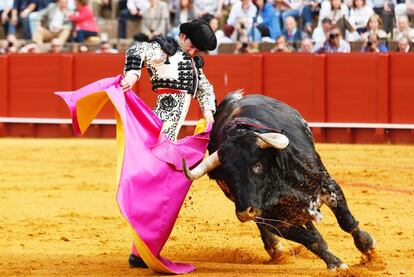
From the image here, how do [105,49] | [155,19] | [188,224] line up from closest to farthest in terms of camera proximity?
[188,224] < [155,19] < [105,49]

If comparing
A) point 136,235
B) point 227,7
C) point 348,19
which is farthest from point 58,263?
point 227,7

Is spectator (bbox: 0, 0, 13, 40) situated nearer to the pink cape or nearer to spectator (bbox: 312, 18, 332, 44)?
spectator (bbox: 312, 18, 332, 44)

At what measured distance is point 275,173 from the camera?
573 cm

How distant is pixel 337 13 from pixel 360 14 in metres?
0.28

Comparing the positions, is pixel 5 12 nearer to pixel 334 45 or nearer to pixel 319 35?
pixel 319 35

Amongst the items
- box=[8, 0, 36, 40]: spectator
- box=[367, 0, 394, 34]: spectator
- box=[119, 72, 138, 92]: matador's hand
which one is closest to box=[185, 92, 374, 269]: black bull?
box=[119, 72, 138, 92]: matador's hand

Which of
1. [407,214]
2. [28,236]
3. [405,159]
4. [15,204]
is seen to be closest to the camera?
[28,236]

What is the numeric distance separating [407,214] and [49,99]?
7.89 m

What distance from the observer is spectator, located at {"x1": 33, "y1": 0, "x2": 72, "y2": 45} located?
1571 cm

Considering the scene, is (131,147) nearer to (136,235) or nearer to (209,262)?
(136,235)

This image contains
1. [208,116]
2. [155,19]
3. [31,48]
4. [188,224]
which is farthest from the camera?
[31,48]

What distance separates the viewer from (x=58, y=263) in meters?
6.52

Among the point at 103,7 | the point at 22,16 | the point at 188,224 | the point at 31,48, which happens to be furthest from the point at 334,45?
the point at 188,224

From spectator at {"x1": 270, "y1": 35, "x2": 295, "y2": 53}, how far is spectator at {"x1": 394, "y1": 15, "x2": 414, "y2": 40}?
1.49 metres
